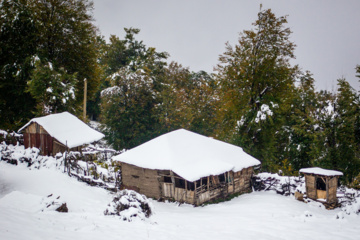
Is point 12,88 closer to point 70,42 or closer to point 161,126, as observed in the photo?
point 70,42

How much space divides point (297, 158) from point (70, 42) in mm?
30926

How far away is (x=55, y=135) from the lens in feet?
73.4

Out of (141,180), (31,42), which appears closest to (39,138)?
(141,180)

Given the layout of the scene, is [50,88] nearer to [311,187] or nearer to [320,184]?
[311,187]

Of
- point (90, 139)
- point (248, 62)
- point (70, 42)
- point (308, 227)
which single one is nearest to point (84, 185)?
point (90, 139)

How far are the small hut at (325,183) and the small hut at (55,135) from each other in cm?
1899

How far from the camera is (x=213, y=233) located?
9766 mm

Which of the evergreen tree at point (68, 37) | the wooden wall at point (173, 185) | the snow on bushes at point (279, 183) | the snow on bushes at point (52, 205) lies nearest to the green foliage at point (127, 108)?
the evergreen tree at point (68, 37)

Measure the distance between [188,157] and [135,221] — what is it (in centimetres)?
828

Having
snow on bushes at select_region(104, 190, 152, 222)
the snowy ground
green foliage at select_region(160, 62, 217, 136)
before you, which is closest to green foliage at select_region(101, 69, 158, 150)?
green foliage at select_region(160, 62, 217, 136)

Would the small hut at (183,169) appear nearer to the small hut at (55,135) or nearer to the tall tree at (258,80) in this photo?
the tall tree at (258,80)

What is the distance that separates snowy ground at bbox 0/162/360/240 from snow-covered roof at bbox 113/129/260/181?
2.47 metres

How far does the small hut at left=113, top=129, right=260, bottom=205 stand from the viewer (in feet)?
55.0

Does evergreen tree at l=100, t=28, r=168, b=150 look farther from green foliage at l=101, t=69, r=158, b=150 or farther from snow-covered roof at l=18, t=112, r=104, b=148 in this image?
snow-covered roof at l=18, t=112, r=104, b=148
